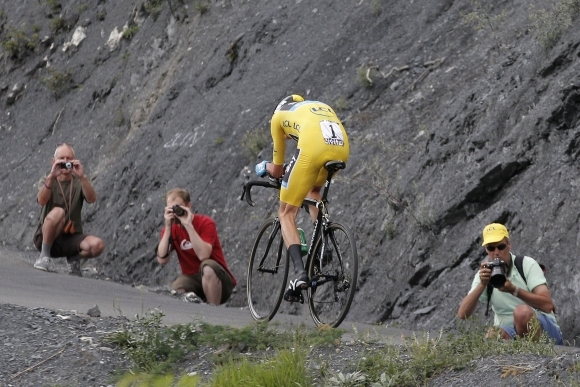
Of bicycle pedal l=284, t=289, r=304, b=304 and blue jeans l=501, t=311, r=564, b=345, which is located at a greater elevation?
bicycle pedal l=284, t=289, r=304, b=304

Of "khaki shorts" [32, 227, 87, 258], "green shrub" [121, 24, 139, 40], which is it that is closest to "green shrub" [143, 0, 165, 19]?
"green shrub" [121, 24, 139, 40]

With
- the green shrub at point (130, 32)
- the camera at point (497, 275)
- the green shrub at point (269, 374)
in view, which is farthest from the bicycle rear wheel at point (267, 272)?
the green shrub at point (130, 32)

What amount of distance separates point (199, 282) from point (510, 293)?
471 centimetres

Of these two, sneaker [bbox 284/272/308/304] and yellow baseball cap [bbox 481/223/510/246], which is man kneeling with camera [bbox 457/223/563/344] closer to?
yellow baseball cap [bbox 481/223/510/246]

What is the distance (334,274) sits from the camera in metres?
8.66

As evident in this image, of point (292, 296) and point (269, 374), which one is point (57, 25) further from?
point (269, 374)

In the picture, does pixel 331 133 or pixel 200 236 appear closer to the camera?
pixel 331 133

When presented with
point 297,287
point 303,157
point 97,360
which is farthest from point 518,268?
point 97,360

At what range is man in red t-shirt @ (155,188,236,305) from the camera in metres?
11.9

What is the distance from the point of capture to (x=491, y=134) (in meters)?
12.1

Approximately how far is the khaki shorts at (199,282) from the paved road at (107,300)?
0.22 m

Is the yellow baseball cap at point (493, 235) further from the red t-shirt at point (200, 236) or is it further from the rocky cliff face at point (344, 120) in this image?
the red t-shirt at point (200, 236)

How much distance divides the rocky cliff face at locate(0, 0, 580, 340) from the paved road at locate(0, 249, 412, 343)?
1.51 metres

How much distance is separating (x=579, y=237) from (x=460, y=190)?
1914mm
